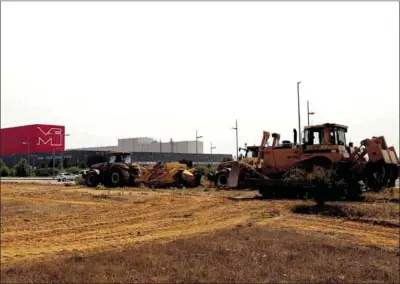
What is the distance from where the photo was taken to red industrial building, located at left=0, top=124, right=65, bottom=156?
99812mm

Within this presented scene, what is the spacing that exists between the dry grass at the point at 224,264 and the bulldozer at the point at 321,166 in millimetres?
7693

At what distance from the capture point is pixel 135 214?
56.2 ft

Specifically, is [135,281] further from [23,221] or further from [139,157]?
[139,157]

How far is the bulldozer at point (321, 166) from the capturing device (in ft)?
63.9

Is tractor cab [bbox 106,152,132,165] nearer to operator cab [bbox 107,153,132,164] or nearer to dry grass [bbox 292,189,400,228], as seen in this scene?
operator cab [bbox 107,153,132,164]

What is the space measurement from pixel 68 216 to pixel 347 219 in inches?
374

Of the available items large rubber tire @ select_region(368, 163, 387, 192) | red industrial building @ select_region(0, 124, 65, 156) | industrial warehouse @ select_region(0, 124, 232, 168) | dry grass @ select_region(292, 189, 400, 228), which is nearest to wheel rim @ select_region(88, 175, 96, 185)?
dry grass @ select_region(292, 189, 400, 228)

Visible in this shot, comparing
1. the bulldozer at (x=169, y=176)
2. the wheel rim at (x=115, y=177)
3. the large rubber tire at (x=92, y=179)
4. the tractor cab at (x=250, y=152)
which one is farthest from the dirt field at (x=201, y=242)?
the large rubber tire at (x=92, y=179)

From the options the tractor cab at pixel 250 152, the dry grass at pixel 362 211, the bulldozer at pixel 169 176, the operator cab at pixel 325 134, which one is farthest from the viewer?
the bulldozer at pixel 169 176

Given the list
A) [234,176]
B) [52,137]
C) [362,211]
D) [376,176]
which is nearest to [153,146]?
[52,137]

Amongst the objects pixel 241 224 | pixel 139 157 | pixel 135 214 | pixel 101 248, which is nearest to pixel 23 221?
pixel 135 214

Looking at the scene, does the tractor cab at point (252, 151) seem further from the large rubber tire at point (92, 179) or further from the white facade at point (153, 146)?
the white facade at point (153, 146)

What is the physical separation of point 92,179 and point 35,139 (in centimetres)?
7248

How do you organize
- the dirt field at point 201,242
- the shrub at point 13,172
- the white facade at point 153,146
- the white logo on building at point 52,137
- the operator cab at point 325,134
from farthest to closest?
the white logo on building at point 52,137, the shrub at point 13,172, the white facade at point 153,146, the operator cab at point 325,134, the dirt field at point 201,242
